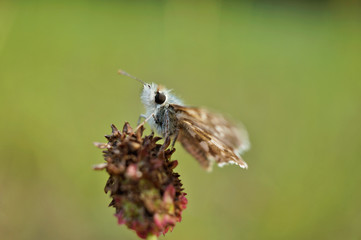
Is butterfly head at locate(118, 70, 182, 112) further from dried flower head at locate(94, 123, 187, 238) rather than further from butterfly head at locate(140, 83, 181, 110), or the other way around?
dried flower head at locate(94, 123, 187, 238)

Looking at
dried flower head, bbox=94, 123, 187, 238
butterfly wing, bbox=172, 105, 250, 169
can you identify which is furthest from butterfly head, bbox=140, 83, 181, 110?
dried flower head, bbox=94, 123, 187, 238

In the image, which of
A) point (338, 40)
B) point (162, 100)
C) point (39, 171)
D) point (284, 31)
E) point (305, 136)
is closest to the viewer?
point (162, 100)

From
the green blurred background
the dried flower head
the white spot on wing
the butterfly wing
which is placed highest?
the green blurred background

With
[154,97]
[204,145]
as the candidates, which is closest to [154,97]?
[154,97]

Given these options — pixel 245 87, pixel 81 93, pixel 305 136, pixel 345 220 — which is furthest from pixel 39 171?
pixel 245 87

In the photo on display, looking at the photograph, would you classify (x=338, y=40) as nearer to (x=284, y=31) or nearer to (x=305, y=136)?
(x=284, y=31)

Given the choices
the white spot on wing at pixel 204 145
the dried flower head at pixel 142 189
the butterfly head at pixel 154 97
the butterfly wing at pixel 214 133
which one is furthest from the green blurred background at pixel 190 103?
the dried flower head at pixel 142 189

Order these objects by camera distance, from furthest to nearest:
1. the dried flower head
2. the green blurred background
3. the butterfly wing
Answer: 1. the green blurred background
2. the butterfly wing
3. the dried flower head

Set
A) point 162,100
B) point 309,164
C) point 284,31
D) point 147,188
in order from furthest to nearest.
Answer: point 284,31 < point 309,164 < point 162,100 < point 147,188
